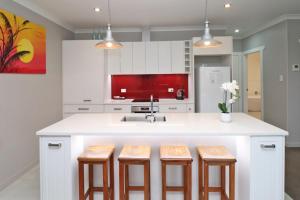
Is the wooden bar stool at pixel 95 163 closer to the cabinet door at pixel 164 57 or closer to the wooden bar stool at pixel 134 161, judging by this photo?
the wooden bar stool at pixel 134 161

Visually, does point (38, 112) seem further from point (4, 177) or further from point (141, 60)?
point (141, 60)

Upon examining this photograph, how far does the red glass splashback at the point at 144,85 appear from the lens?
19.0ft

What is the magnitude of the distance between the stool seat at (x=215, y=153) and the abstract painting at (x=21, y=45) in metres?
2.63

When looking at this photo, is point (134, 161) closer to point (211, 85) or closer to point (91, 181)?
point (91, 181)

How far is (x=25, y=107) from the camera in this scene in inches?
150

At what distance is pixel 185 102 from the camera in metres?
5.21

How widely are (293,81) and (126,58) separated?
3281 mm

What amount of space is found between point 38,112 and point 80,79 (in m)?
1.29

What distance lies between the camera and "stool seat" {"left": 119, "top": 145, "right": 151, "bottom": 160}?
232cm

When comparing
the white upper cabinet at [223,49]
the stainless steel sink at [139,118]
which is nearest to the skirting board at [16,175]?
the stainless steel sink at [139,118]

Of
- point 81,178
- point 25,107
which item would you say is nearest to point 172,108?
point 25,107

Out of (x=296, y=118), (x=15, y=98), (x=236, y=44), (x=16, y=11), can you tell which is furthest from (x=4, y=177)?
(x=236, y=44)

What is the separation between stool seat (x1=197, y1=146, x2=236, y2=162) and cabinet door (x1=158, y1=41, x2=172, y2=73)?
2993 millimetres

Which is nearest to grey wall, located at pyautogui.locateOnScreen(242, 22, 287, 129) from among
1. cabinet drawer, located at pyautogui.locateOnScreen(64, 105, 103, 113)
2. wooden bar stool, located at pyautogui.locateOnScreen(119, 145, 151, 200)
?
cabinet drawer, located at pyautogui.locateOnScreen(64, 105, 103, 113)
